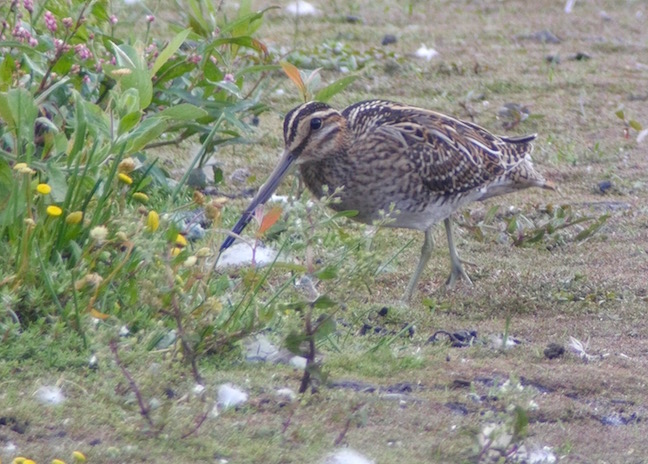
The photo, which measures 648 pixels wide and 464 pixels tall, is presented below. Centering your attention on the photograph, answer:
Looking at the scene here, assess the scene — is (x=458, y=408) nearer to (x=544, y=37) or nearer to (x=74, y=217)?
(x=74, y=217)

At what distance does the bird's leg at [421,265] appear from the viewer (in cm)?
518

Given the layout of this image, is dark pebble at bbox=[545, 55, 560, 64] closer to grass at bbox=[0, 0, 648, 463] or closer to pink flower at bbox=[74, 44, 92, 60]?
grass at bbox=[0, 0, 648, 463]

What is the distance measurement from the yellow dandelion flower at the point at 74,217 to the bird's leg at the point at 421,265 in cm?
174

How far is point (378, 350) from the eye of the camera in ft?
13.4

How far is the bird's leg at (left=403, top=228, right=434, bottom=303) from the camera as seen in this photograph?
518cm

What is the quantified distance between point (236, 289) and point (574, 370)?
49.1 inches

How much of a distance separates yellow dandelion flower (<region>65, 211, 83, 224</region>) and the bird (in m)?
1.45

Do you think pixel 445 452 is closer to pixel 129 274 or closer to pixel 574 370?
pixel 574 370

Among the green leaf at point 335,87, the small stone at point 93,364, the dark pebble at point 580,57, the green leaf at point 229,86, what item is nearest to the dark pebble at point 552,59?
the dark pebble at point 580,57

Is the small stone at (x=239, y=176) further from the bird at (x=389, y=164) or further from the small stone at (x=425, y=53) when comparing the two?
the small stone at (x=425, y=53)

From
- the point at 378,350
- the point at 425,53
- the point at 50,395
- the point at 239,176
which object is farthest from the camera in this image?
the point at 425,53

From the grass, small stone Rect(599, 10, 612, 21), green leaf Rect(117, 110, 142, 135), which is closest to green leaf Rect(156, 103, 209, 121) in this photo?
green leaf Rect(117, 110, 142, 135)

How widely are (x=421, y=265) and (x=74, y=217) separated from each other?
2.05 metres

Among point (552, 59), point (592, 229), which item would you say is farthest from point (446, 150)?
point (552, 59)
